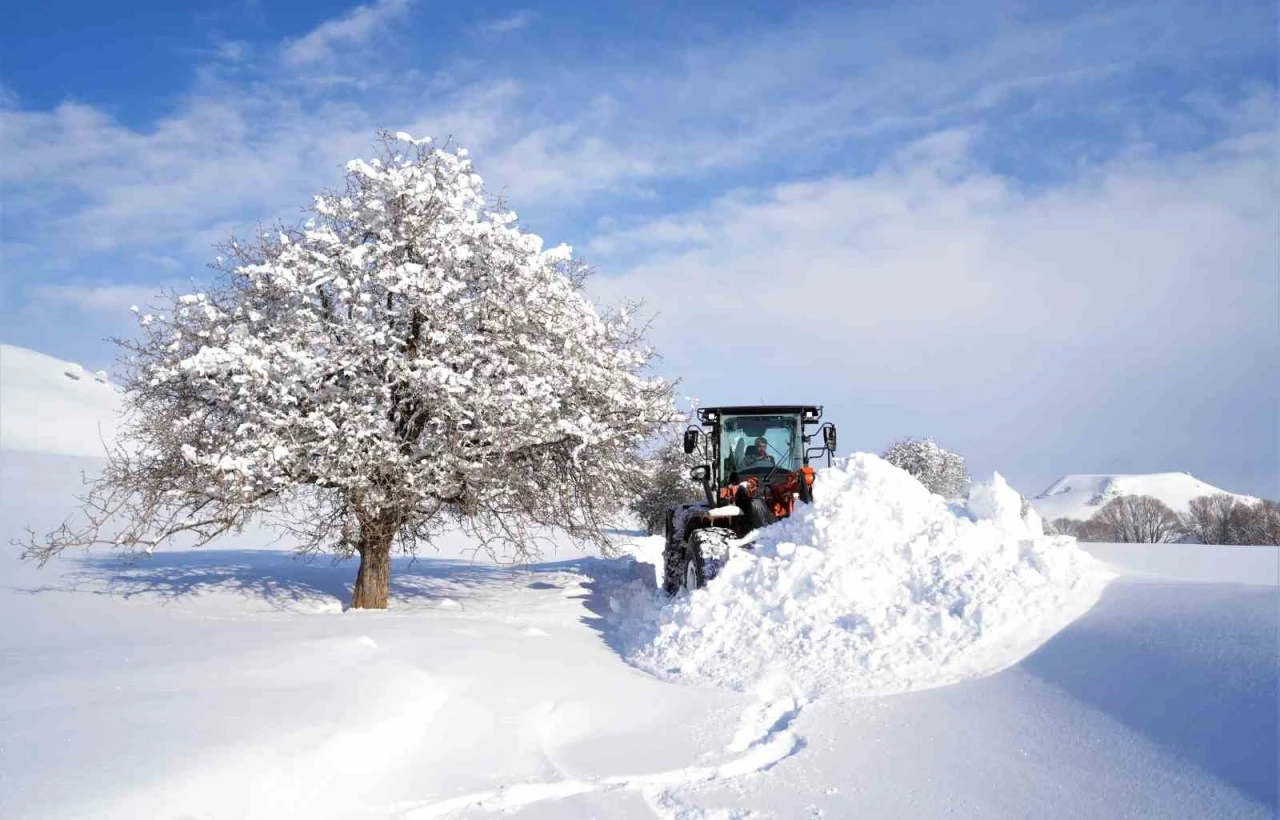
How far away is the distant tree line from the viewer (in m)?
22.1

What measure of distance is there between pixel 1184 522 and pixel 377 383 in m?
26.1

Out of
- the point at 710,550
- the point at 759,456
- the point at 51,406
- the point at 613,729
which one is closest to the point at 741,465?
the point at 759,456

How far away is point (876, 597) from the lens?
783 centimetres

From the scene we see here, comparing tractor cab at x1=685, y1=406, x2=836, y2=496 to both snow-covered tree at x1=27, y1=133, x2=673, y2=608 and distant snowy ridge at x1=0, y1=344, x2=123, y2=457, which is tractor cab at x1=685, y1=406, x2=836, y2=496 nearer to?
snow-covered tree at x1=27, y1=133, x2=673, y2=608

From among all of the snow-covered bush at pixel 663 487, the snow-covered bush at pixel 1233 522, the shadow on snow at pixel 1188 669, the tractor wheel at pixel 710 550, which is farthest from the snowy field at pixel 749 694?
the snow-covered bush at pixel 1233 522

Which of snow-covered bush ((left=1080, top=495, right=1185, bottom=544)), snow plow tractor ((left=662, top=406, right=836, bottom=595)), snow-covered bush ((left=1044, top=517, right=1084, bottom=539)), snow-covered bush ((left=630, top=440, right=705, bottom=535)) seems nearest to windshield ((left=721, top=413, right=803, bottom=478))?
snow plow tractor ((left=662, top=406, right=836, bottom=595))

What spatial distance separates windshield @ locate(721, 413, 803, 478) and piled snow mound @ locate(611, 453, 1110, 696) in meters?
1.78

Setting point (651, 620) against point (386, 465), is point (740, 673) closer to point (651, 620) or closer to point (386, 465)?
point (651, 620)

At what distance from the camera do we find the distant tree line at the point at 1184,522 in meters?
22.1

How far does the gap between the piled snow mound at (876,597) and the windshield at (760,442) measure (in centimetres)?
178

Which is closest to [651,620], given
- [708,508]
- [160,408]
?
[708,508]

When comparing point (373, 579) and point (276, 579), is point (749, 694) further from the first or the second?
point (276, 579)

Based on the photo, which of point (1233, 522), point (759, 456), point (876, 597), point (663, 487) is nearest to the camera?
point (876, 597)

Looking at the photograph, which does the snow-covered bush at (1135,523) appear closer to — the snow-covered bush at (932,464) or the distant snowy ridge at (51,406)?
the snow-covered bush at (932,464)
